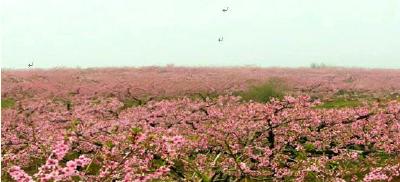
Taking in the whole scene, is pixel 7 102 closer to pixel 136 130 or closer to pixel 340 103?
pixel 340 103

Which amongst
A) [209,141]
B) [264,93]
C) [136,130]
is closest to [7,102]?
[264,93]

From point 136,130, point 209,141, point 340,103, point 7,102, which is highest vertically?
point 136,130

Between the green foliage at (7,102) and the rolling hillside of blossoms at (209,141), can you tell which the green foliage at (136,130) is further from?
the green foliage at (7,102)

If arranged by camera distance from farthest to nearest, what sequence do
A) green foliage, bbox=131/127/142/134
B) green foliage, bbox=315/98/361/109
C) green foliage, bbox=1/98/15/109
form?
1. green foliage, bbox=1/98/15/109
2. green foliage, bbox=315/98/361/109
3. green foliage, bbox=131/127/142/134

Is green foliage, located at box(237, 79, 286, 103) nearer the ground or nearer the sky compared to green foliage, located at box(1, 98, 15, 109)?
nearer the sky

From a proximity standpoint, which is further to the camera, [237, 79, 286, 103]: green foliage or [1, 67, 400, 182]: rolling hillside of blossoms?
[237, 79, 286, 103]: green foliage

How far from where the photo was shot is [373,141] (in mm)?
23078

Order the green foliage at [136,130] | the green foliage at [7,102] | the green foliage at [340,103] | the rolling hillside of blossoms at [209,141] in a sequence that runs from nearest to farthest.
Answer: the green foliage at [136,130] → the rolling hillside of blossoms at [209,141] → the green foliage at [340,103] → the green foliage at [7,102]

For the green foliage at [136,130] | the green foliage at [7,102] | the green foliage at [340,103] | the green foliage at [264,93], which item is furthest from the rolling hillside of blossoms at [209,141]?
the green foliage at [7,102]

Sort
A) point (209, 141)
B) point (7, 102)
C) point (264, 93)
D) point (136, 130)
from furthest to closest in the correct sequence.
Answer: point (7, 102), point (264, 93), point (209, 141), point (136, 130)

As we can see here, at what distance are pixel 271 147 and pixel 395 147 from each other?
5186mm

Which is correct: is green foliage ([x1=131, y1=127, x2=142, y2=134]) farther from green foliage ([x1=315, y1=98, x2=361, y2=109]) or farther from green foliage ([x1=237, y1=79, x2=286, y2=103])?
green foliage ([x1=315, y1=98, x2=361, y2=109])

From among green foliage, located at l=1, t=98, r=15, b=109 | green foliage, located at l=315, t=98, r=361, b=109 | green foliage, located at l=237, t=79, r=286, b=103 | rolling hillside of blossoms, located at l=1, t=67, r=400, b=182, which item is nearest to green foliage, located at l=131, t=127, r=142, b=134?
rolling hillside of blossoms, located at l=1, t=67, r=400, b=182

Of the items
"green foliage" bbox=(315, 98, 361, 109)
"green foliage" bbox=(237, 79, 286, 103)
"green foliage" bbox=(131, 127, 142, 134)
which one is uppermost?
"green foliage" bbox=(131, 127, 142, 134)
